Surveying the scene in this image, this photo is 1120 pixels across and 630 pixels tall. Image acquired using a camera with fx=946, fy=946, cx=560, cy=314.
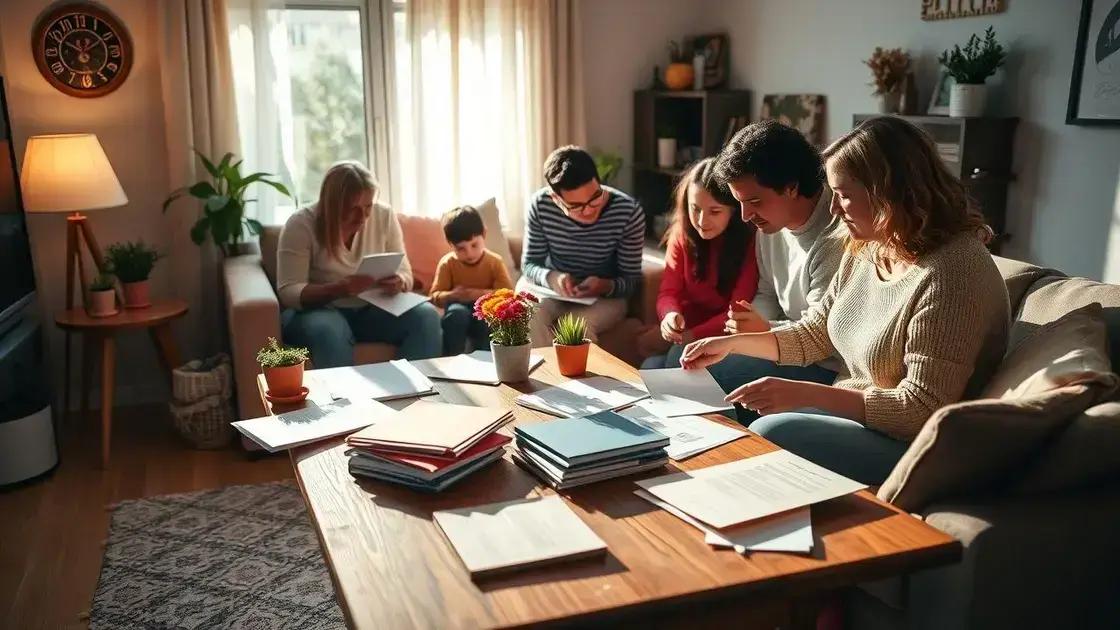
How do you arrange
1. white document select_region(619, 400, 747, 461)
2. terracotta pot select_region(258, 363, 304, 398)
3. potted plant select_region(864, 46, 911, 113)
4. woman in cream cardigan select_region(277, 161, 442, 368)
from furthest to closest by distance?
woman in cream cardigan select_region(277, 161, 442, 368) < potted plant select_region(864, 46, 911, 113) < terracotta pot select_region(258, 363, 304, 398) < white document select_region(619, 400, 747, 461)

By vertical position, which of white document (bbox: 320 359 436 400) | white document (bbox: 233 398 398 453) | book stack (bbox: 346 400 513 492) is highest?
book stack (bbox: 346 400 513 492)

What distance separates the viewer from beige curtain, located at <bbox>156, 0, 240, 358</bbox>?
3779 millimetres

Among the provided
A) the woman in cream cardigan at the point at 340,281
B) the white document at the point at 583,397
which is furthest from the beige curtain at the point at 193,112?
the white document at the point at 583,397

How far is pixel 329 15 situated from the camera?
4.16 m

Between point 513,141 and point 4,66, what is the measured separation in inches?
82.2

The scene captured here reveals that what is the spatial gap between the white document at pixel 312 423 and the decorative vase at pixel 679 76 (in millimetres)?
2902

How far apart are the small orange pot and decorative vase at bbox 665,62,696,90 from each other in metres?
2.50

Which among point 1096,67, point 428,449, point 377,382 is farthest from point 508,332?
point 1096,67

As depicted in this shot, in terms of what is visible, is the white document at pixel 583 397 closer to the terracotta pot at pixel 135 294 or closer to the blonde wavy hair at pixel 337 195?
the blonde wavy hair at pixel 337 195

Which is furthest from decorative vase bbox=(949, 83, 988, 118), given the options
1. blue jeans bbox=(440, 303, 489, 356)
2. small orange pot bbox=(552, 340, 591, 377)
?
blue jeans bbox=(440, 303, 489, 356)

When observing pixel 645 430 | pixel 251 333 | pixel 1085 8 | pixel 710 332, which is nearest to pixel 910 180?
pixel 645 430

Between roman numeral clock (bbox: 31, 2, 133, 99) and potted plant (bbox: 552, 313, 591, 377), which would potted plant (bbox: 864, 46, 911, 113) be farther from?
roman numeral clock (bbox: 31, 2, 133, 99)

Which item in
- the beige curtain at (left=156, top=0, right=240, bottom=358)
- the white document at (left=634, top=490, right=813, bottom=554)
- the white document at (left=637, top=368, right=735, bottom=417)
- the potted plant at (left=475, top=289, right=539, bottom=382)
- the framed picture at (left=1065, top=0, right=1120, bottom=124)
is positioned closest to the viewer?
the white document at (left=634, top=490, right=813, bottom=554)

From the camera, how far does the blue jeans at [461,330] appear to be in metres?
3.55
